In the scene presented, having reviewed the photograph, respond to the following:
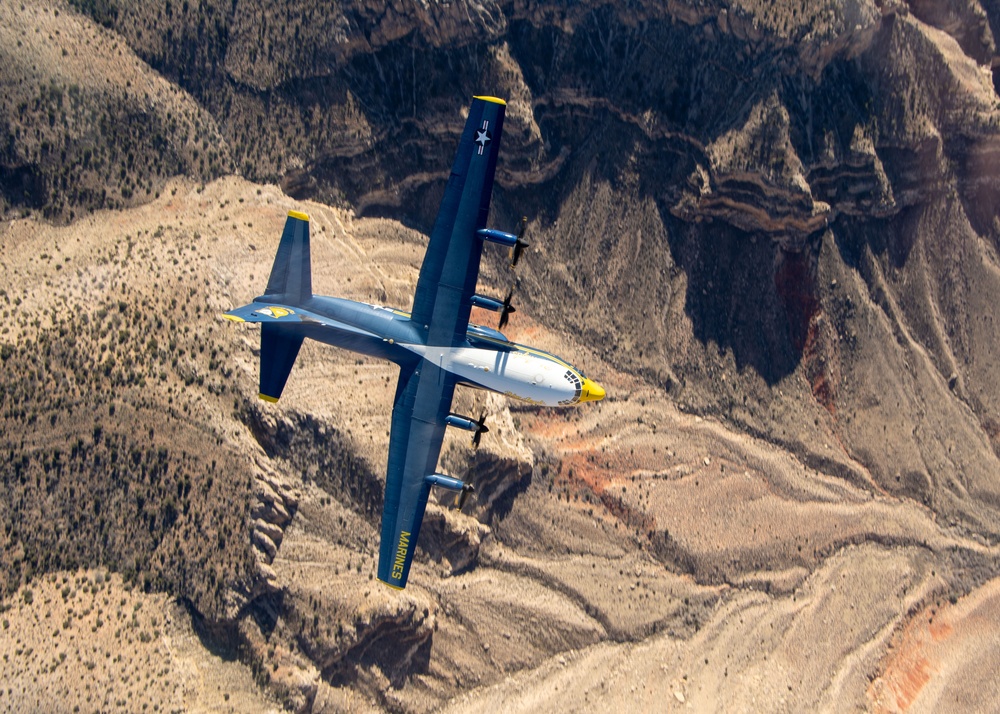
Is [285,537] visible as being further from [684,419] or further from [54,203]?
[684,419]

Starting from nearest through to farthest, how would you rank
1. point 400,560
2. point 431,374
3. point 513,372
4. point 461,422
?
point 513,372 < point 400,560 < point 461,422 < point 431,374

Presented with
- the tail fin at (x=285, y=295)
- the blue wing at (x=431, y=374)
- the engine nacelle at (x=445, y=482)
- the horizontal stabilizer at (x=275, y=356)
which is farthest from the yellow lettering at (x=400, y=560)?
the horizontal stabilizer at (x=275, y=356)

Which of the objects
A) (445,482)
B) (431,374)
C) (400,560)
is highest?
(431,374)

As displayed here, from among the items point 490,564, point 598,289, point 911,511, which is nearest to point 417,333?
point 490,564

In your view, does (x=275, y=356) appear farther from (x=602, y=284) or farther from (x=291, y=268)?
(x=602, y=284)

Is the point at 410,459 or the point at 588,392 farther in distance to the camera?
the point at 410,459

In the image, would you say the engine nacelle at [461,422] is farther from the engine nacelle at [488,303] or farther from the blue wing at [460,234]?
the engine nacelle at [488,303]

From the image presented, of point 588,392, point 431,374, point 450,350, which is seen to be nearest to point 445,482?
point 431,374
